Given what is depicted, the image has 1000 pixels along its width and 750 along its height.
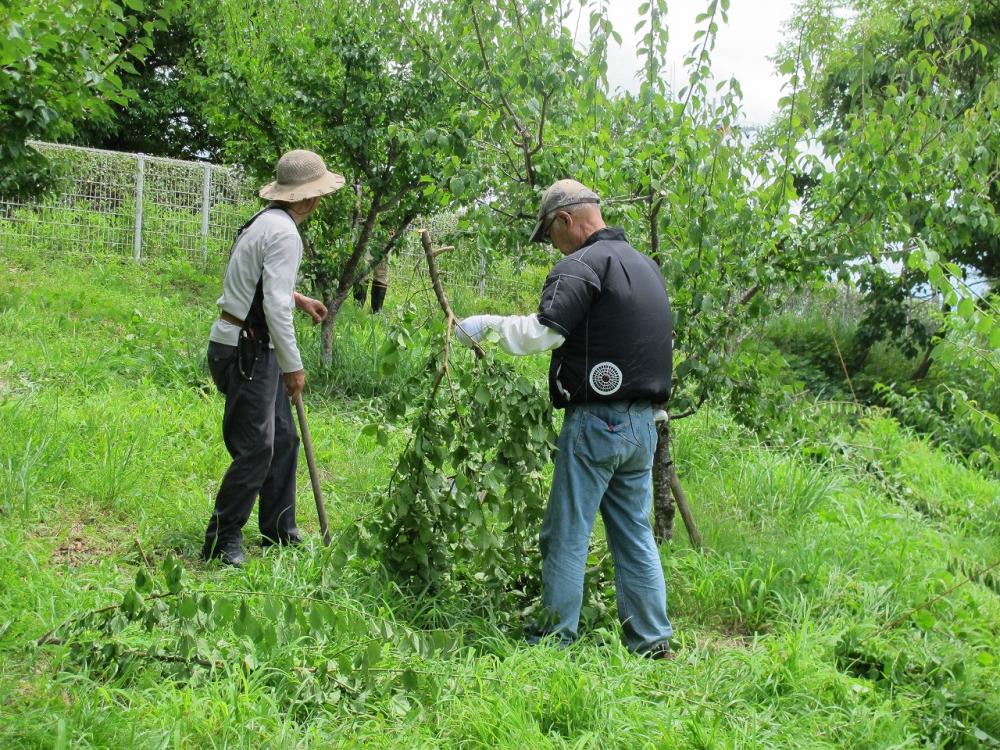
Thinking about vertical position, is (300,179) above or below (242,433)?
above

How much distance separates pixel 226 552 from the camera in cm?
420

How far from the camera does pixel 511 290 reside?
44.8 ft

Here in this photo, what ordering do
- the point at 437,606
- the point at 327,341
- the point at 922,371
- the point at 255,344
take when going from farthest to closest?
the point at 922,371 → the point at 327,341 → the point at 255,344 → the point at 437,606

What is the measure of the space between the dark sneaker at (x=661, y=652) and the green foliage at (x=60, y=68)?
335cm

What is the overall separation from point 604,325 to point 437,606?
1422 mm

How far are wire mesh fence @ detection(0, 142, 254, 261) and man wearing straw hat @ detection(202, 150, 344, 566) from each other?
7082 millimetres

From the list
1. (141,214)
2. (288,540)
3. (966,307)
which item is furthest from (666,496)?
(141,214)

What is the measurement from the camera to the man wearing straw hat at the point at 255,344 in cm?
408

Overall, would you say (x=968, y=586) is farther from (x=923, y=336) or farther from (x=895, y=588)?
(x=923, y=336)

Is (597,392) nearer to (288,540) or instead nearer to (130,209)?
(288,540)

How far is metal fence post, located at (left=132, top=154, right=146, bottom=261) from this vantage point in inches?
455

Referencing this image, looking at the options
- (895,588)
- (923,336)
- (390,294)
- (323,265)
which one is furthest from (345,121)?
(923,336)

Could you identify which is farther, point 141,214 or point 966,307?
point 141,214

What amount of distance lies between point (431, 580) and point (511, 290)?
9.95 m
